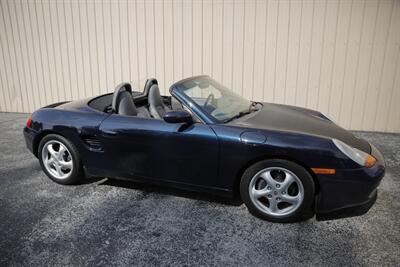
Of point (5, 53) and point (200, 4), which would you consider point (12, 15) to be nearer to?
point (5, 53)

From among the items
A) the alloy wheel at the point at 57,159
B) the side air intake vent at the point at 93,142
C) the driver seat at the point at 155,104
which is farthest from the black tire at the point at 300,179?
the alloy wheel at the point at 57,159

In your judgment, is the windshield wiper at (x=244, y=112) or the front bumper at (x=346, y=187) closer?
the front bumper at (x=346, y=187)

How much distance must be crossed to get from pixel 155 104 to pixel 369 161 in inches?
89.5

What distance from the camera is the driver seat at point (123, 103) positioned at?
3797 mm

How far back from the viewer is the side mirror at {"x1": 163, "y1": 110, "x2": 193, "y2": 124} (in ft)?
10.7

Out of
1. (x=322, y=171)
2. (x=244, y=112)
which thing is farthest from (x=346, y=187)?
(x=244, y=112)

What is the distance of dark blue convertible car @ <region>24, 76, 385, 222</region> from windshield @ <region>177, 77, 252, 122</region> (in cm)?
1

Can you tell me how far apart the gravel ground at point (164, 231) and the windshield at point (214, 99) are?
91cm

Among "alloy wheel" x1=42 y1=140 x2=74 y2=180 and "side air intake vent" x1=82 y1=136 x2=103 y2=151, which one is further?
"alloy wheel" x1=42 y1=140 x2=74 y2=180

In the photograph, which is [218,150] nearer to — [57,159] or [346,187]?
[346,187]

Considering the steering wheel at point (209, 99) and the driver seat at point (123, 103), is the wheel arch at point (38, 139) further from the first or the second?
the steering wheel at point (209, 99)

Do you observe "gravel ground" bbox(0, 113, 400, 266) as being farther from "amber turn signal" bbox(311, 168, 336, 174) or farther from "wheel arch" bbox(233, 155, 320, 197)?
"amber turn signal" bbox(311, 168, 336, 174)

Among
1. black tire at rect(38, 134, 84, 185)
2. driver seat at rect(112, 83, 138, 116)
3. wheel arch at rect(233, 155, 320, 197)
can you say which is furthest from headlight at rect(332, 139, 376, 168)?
black tire at rect(38, 134, 84, 185)

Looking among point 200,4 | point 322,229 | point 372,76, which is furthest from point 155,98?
point 372,76
